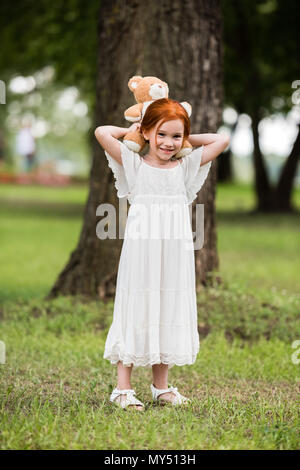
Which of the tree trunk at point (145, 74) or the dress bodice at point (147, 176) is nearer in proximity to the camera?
the dress bodice at point (147, 176)

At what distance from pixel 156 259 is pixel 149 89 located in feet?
3.24

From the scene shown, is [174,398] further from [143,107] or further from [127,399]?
[143,107]


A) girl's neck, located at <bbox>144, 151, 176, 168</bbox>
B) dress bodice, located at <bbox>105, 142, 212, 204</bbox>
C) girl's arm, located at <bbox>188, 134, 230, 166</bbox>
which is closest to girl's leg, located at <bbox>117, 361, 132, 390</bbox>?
dress bodice, located at <bbox>105, 142, 212, 204</bbox>

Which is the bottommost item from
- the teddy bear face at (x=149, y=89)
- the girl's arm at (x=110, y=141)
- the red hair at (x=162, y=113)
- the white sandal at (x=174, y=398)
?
the white sandal at (x=174, y=398)

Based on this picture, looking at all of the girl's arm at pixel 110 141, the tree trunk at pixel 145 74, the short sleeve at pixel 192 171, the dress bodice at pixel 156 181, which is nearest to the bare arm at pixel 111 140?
the girl's arm at pixel 110 141

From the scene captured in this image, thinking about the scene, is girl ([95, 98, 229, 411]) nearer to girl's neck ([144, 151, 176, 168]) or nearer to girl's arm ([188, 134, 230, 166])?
girl's neck ([144, 151, 176, 168])

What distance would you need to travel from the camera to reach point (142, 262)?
362 centimetres

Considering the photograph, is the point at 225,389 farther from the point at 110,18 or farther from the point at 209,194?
the point at 110,18

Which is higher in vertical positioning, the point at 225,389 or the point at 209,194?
the point at 209,194

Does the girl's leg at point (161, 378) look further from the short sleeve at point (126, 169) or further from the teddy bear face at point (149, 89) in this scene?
the teddy bear face at point (149, 89)

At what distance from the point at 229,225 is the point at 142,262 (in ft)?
41.8

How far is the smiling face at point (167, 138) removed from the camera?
11.8 feet
